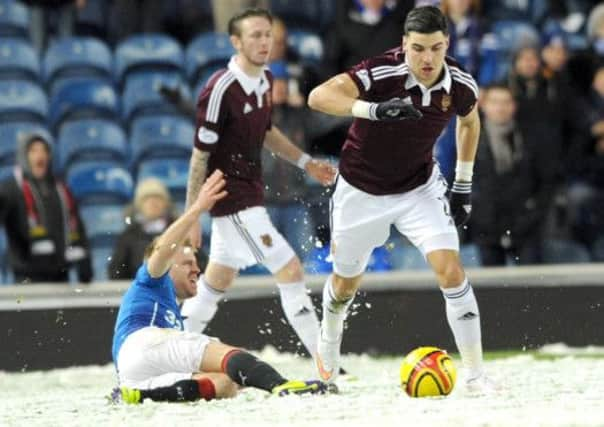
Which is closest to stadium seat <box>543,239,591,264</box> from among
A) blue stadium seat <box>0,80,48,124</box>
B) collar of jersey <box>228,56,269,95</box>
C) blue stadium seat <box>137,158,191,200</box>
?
blue stadium seat <box>137,158,191,200</box>

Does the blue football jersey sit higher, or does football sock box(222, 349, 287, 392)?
the blue football jersey

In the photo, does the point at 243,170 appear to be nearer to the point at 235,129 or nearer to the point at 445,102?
the point at 235,129

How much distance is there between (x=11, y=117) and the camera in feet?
49.2

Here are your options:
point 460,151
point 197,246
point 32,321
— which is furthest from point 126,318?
point 32,321

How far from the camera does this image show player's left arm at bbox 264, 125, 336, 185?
10.8 m

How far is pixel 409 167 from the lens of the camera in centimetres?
954

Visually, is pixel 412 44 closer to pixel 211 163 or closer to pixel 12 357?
pixel 211 163

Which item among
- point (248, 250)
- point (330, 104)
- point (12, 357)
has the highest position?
point (330, 104)

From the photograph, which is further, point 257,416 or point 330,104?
point 330,104

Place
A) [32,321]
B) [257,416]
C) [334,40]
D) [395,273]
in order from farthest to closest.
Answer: [334,40] → [395,273] → [32,321] → [257,416]

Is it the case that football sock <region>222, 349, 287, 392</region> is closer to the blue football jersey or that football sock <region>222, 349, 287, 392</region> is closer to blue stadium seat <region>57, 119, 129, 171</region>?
the blue football jersey

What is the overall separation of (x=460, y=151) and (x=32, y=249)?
15.8 feet

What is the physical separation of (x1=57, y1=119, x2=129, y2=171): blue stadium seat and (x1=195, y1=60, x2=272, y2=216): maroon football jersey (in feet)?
13.5

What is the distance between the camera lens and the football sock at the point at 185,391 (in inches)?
359
